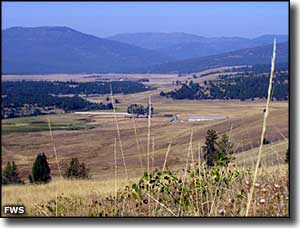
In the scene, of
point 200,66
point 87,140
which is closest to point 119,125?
point 87,140

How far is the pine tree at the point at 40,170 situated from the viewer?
12.4 ft

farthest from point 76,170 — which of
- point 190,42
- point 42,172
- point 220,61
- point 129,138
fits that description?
point 220,61

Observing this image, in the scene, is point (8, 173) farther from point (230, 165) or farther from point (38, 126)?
point (230, 165)

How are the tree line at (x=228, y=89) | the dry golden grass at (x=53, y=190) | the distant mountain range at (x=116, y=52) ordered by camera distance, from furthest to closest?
the tree line at (x=228, y=89) < the distant mountain range at (x=116, y=52) < the dry golden grass at (x=53, y=190)

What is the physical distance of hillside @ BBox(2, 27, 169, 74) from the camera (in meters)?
3.82

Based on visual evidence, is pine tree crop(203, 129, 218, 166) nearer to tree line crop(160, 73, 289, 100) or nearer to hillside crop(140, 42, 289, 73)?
tree line crop(160, 73, 289, 100)

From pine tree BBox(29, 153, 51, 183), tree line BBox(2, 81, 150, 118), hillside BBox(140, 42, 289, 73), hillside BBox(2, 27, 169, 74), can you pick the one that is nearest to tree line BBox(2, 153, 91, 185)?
pine tree BBox(29, 153, 51, 183)

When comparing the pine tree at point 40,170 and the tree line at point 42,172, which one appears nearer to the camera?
the tree line at point 42,172

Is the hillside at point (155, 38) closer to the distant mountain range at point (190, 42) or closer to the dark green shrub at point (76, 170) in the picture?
the distant mountain range at point (190, 42)

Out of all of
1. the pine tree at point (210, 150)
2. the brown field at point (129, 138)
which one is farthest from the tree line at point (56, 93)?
the pine tree at point (210, 150)

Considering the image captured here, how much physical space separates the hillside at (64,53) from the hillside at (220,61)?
0.09 metres

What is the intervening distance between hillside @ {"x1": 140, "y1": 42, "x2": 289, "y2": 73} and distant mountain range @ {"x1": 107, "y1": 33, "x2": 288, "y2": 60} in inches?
2.4

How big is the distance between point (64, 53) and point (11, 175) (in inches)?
57.4

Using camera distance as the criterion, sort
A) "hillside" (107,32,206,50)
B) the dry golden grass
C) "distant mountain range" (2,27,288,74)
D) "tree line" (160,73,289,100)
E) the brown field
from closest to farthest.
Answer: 1. the dry golden grass
2. the brown field
3. "distant mountain range" (2,27,288,74)
4. "hillside" (107,32,206,50)
5. "tree line" (160,73,289,100)
